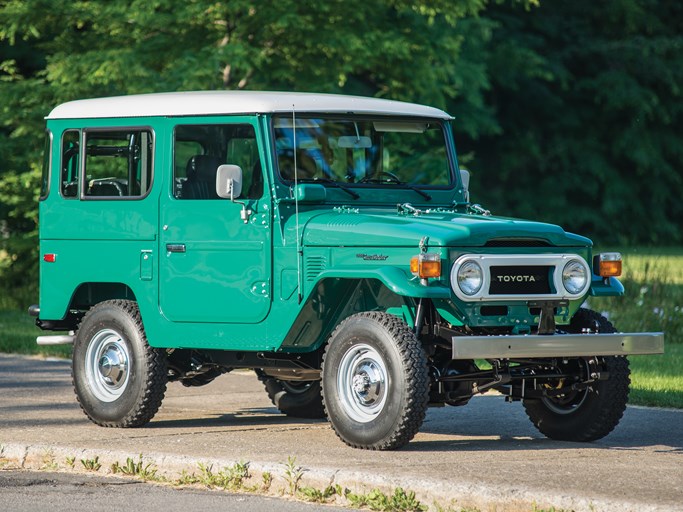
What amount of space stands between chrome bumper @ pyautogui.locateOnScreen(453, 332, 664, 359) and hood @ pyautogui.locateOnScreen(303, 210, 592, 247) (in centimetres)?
65

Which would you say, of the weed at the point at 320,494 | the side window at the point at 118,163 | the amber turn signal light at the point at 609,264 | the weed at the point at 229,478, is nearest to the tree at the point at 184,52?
the side window at the point at 118,163

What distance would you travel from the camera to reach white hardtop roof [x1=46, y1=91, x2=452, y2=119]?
9.86m

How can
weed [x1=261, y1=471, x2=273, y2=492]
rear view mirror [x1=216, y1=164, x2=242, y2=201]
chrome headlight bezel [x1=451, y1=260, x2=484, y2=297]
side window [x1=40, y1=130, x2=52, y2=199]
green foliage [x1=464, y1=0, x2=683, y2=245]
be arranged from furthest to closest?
green foliage [x1=464, y1=0, x2=683, y2=245] < side window [x1=40, y1=130, x2=52, y2=199] < rear view mirror [x1=216, y1=164, x2=242, y2=201] < chrome headlight bezel [x1=451, y1=260, x2=484, y2=297] < weed [x1=261, y1=471, x2=273, y2=492]

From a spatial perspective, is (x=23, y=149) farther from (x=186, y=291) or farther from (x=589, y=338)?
(x=589, y=338)

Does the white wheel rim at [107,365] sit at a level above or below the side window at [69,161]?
below

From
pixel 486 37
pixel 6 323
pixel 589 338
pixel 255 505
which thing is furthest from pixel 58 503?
pixel 486 37

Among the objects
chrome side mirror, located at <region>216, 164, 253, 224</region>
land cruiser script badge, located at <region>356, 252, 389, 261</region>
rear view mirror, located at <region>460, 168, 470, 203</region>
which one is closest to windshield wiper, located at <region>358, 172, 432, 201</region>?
rear view mirror, located at <region>460, 168, 470, 203</region>

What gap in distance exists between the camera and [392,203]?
33.0 ft

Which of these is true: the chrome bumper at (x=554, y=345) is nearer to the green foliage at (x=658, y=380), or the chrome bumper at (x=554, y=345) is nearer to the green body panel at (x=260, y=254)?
the green body panel at (x=260, y=254)

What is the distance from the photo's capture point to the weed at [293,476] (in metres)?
7.80

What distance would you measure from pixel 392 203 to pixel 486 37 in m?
25.7

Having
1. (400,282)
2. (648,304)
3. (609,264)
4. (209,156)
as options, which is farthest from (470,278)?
(648,304)

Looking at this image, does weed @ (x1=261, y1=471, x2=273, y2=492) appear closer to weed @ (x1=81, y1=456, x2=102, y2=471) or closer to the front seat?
weed @ (x1=81, y1=456, x2=102, y2=471)

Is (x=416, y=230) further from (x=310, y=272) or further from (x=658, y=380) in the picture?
(x=658, y=380)
